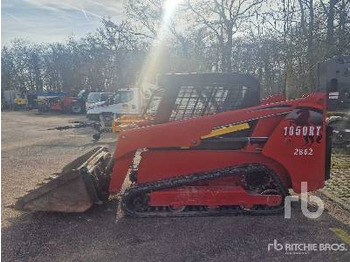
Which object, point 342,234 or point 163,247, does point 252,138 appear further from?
point 163,247

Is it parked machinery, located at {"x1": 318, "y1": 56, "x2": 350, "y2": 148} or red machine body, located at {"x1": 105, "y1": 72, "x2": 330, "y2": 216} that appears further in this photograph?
parked machinery, located at {"x1": 318, "y1": 56, "x2": 350, "y2": 148}

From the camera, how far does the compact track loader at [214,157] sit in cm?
528

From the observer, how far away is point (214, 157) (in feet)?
17.9

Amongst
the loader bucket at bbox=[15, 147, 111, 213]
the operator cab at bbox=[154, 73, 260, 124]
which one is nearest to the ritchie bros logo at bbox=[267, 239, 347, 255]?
the operator cab at bbox=[154, 73, 260, 124]

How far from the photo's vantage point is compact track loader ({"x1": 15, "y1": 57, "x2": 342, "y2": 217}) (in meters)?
5.28

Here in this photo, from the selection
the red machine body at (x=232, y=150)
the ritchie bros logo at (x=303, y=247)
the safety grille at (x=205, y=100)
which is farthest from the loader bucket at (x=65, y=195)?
the ritchie bros logo at (x=303, y=247)

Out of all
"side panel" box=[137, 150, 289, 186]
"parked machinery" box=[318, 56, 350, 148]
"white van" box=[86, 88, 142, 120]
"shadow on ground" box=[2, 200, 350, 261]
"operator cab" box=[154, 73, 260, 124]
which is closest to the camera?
"shadow on ground" box=[2, 200, 350, 261]

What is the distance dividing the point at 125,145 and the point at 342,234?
314cm

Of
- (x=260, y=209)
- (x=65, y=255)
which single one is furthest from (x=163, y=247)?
(x=260, y=209)

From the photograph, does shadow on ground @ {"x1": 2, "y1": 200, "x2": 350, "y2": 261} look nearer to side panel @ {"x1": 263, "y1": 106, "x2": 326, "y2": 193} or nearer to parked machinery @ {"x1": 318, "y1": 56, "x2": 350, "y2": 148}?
side panel @ {"x1": 263, "y1": 106, "x2": 326, "y2": 193}

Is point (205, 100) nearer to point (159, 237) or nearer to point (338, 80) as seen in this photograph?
point (159, 237)

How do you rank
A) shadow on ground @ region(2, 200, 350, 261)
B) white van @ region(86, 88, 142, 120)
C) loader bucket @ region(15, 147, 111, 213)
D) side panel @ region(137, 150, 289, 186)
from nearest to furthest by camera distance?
shadow on ground @ region(2, 200, 350, 261) < loader bucket @ region(15, 147, 111, 213) < side panel @ region(137, 150, 289, 186) < white van @ region(86, 88, 142, 120)

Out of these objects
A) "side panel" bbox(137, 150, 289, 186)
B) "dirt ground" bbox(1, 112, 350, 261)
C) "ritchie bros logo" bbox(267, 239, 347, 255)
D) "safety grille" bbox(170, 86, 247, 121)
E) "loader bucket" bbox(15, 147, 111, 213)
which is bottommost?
"ritchie bros logo" bbox(267, 239, 347, 255)

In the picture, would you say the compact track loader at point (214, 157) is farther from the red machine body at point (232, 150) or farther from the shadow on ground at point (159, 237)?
the shadow on ground at point (159, 237)
